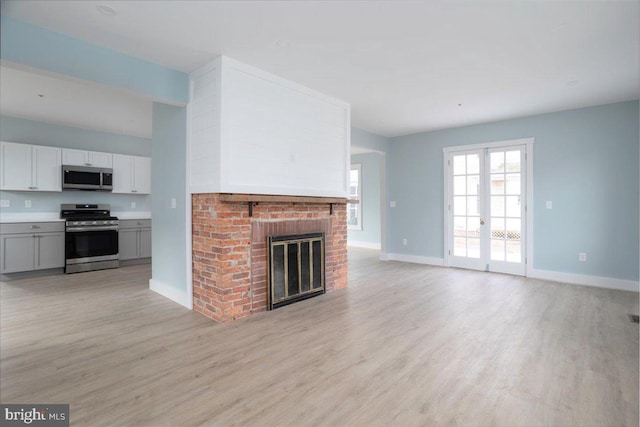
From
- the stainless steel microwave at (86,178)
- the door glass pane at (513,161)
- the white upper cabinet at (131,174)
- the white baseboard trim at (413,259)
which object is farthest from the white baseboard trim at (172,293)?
the door glass pane at (513,161)

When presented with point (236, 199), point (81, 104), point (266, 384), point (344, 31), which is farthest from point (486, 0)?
point (81, 104)

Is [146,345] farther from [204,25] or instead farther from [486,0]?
[486,0]

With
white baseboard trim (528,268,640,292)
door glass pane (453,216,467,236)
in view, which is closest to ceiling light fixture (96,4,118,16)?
door glass pane (453,216,467,236)

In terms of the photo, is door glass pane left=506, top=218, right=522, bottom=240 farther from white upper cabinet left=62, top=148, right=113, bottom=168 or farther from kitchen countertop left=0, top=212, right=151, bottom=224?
kitchen countertop left=0, top=212, right=151, bottom=224

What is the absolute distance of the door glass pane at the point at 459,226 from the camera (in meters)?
6.00

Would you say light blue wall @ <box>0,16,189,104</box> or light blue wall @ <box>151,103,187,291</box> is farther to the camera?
light blue wall @ <box>151,103,187,291</box>

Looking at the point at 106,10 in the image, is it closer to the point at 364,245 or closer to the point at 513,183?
the point at 513,183

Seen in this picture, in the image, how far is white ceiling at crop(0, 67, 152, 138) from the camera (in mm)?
3877

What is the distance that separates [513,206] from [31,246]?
24.7ft

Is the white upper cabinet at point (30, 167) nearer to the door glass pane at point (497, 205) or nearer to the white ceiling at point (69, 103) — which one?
the white ceiling at point (69, 103)

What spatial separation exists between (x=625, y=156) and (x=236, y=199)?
5.12 meters

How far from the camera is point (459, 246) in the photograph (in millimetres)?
6062

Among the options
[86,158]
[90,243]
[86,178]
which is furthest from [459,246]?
[86,158]

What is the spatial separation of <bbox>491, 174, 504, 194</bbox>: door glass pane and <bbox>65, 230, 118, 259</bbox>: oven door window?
6.54 metres
